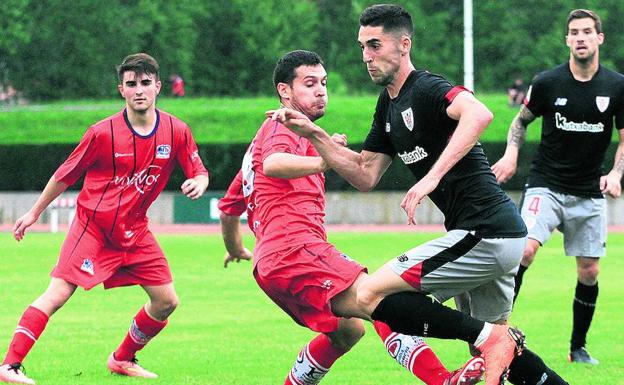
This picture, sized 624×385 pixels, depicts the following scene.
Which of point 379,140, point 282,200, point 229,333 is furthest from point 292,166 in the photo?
point 229,333

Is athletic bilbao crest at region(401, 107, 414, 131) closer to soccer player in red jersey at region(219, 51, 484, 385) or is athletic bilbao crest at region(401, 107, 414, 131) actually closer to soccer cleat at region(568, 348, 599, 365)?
soccer player in red jersey at region(219, 51, 484, 385)

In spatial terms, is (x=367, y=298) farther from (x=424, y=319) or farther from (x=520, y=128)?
(x=520, y=128)

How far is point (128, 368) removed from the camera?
9023mm

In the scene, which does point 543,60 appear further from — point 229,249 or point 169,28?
point 229,249

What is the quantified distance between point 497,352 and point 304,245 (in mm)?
1246

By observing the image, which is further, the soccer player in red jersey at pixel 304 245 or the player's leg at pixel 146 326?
the player's leg at pixel 146 326

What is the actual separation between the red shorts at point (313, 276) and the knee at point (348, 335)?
8.1 inches

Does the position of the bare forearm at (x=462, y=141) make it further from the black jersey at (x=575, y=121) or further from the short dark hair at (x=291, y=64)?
the black jersey at (x=575, y=121)

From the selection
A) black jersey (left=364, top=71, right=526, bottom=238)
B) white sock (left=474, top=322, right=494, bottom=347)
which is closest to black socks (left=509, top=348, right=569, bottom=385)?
white sock (left=474, top=322, right=494, bottom=347)

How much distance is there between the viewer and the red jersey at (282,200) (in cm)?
709

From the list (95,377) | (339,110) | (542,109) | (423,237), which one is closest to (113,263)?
(95,377)

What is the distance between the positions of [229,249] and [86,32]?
42701 mm

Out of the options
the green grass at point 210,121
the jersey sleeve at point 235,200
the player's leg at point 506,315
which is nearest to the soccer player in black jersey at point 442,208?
the player's leg at point 506,315

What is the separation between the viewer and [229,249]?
328 inches
